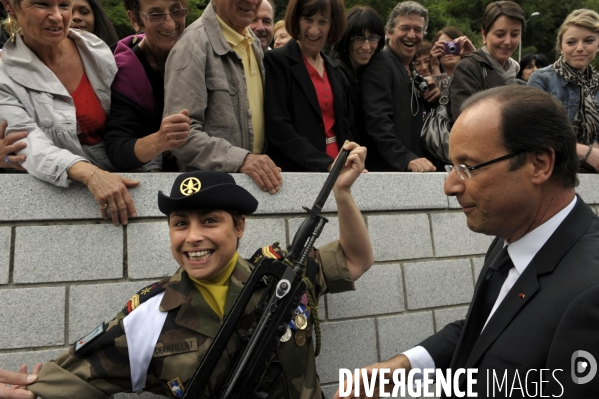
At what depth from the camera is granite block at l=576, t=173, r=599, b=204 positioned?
506cm

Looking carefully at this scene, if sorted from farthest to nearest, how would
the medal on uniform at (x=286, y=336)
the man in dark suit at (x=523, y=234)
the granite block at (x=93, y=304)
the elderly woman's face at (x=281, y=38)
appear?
the elderly woman's face at (x=281, y=38) < the granite block at (x=93, y=304) < the medal on uniform at (x=286, y=336) < the man in dark suit at (x=523, y=234)

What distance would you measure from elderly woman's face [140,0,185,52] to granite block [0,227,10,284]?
5.05 ft

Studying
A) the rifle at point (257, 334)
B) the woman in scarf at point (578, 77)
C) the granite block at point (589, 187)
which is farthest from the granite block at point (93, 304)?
the woman in scarf at point (578, 77)

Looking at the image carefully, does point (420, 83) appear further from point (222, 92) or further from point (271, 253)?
point (271, 253)

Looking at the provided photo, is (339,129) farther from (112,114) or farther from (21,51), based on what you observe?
(21,51)

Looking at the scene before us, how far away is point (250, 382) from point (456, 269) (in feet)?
7.34

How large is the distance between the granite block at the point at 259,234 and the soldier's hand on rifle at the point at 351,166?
0.75m

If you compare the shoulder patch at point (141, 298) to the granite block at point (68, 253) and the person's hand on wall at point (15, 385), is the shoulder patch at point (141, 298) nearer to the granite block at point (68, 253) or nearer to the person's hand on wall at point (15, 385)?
the person's hand on wall at point (15, 385)

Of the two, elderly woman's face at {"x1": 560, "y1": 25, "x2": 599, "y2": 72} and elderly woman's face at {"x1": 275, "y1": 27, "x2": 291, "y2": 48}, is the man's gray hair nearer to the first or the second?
elderly woman's face at {"x1": 275, "y1": 27, "x2": 291, "y2": 48}

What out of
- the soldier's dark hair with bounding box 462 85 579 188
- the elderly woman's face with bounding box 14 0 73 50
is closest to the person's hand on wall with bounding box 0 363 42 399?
the elderly woman's face with bounding box 14 0 73 50

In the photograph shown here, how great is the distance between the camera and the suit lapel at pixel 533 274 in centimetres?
201

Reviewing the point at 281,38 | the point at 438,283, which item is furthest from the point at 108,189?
the point at 281,38

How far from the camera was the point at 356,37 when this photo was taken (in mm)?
4824

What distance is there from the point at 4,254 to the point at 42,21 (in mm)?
1250
